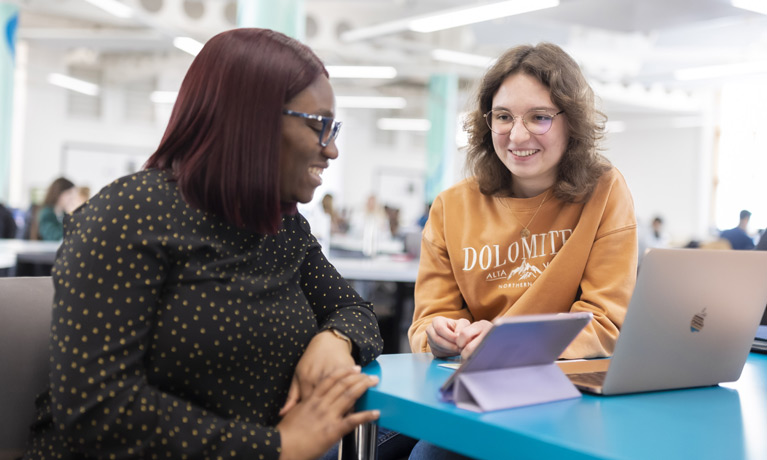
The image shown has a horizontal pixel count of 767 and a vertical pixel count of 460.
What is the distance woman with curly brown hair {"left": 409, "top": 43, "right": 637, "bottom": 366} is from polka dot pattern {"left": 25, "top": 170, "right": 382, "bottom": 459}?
0.53 m

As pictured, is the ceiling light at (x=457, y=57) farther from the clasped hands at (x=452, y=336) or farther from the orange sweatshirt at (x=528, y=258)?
the clasped hands at (x=452, y=336)

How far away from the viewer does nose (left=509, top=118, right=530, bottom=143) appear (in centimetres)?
160

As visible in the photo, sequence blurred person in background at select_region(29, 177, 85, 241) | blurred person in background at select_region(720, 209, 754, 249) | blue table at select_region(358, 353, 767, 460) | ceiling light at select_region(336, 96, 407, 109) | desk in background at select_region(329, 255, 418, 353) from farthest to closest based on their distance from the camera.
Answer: ceiling light at select_region(336, 96, 407, 109) → blurred person in background at select_region(720, 209, 754, 249) → blurred person in background at select_region(29, 177, 85, 241) → desk in background at select_region(329, 255, 418, 353) → blue table at select_region(358, 353, 767, 460)

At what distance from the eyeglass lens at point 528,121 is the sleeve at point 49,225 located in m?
4.96

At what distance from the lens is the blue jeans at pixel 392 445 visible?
1.46m

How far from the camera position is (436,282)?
5.56 feet

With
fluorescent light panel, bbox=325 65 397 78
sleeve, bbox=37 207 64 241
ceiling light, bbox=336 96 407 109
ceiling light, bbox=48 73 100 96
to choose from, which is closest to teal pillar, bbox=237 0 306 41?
sleeve, bbox=37 207 64 241

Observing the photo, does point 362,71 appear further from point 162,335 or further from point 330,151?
point 162,335

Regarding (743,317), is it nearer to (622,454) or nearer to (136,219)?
(622,454)

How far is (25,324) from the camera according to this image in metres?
1.15

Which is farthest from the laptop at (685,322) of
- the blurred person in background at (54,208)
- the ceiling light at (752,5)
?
the ceiling light at (752,5)

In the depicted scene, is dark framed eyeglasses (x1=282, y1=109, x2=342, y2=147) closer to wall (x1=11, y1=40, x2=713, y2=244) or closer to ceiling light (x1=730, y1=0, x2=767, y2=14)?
ceiling light (x1=730, y1=0, x2=767, y2=14)

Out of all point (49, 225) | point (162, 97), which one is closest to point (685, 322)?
point (49, 225)

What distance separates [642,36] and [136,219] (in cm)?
936
